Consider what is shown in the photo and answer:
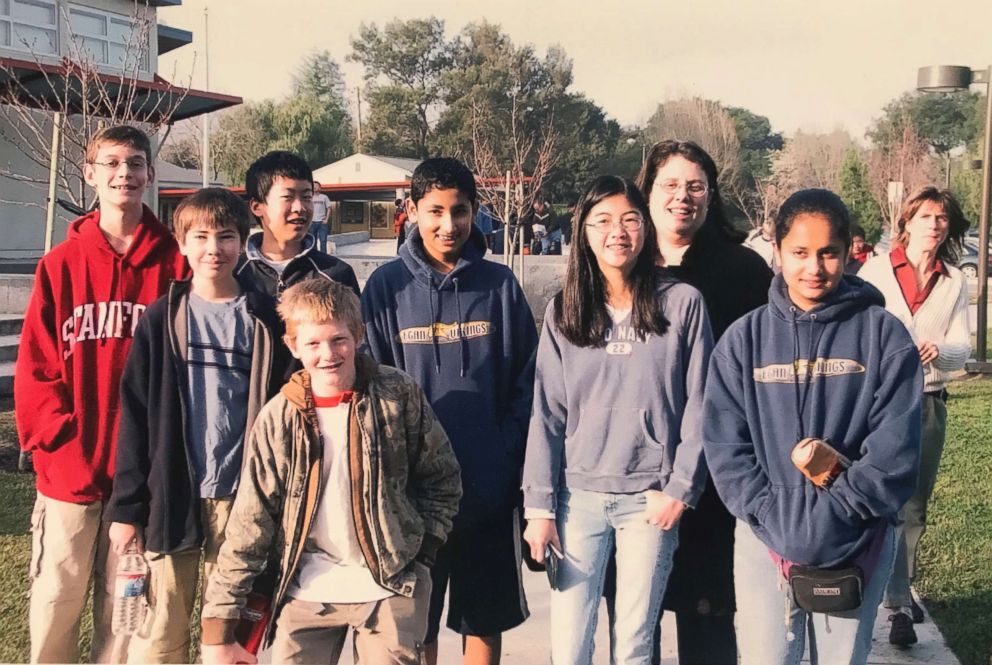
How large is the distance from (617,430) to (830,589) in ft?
2.50

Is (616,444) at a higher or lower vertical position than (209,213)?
lower

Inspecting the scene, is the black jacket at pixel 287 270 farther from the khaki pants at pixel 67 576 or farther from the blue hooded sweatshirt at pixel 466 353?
the khaki pants at pixel 67 576

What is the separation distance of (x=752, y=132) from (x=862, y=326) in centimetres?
7950

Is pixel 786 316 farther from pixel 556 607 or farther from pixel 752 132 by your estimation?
pixel 752 132

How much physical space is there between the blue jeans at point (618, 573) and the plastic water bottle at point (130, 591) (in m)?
1.34

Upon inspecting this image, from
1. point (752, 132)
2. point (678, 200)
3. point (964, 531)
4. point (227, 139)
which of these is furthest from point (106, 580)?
point (752, 132)

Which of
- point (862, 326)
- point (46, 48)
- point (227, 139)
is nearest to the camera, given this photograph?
point (862, 326)

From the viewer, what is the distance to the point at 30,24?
76.8 feet

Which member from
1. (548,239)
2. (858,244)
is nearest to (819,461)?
(858,244)

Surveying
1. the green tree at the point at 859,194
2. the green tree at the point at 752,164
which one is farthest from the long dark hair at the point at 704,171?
the green tree at the point at 752,164

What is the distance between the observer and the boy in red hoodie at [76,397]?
333 cm

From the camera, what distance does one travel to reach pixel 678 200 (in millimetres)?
3355

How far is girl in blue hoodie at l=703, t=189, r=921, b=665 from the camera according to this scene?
9.05 ft

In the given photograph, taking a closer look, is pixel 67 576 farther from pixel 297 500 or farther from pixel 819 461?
pixel 819 461
